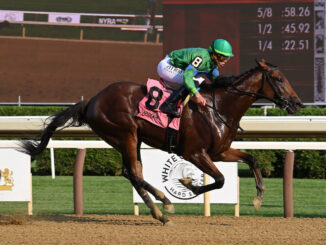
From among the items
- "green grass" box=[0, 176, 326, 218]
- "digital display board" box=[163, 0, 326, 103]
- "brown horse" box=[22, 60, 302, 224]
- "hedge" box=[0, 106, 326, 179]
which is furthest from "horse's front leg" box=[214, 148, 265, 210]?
"digital display board" box=[163, 0, 326, 103]

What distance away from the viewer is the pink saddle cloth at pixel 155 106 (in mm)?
5980

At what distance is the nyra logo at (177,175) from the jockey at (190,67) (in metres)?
1.00

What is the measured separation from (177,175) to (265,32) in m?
7.29

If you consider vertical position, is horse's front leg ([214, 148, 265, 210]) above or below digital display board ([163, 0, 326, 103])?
below

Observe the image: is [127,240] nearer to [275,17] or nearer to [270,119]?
[270,119]

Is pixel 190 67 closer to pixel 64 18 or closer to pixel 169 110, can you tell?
pixel 169 110

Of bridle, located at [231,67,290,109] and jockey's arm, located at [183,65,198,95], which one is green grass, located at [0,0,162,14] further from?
jockey's arm, located at [183,65,198,95]

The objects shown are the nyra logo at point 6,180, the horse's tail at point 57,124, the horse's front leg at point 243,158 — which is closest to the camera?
the horse's front leg at point 243,158

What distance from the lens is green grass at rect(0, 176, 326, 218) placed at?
774 cm

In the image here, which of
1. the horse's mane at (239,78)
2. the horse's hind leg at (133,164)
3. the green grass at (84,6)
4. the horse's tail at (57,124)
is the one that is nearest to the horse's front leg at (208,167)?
the horse's hind leg at (133,164)

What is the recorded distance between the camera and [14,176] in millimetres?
6949

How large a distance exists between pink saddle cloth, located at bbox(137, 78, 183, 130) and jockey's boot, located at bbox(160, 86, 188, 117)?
40mm

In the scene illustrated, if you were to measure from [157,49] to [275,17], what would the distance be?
2.42 m

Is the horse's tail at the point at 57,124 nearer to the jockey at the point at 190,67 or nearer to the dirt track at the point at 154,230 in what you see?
the dirt track at the point at 154,230
